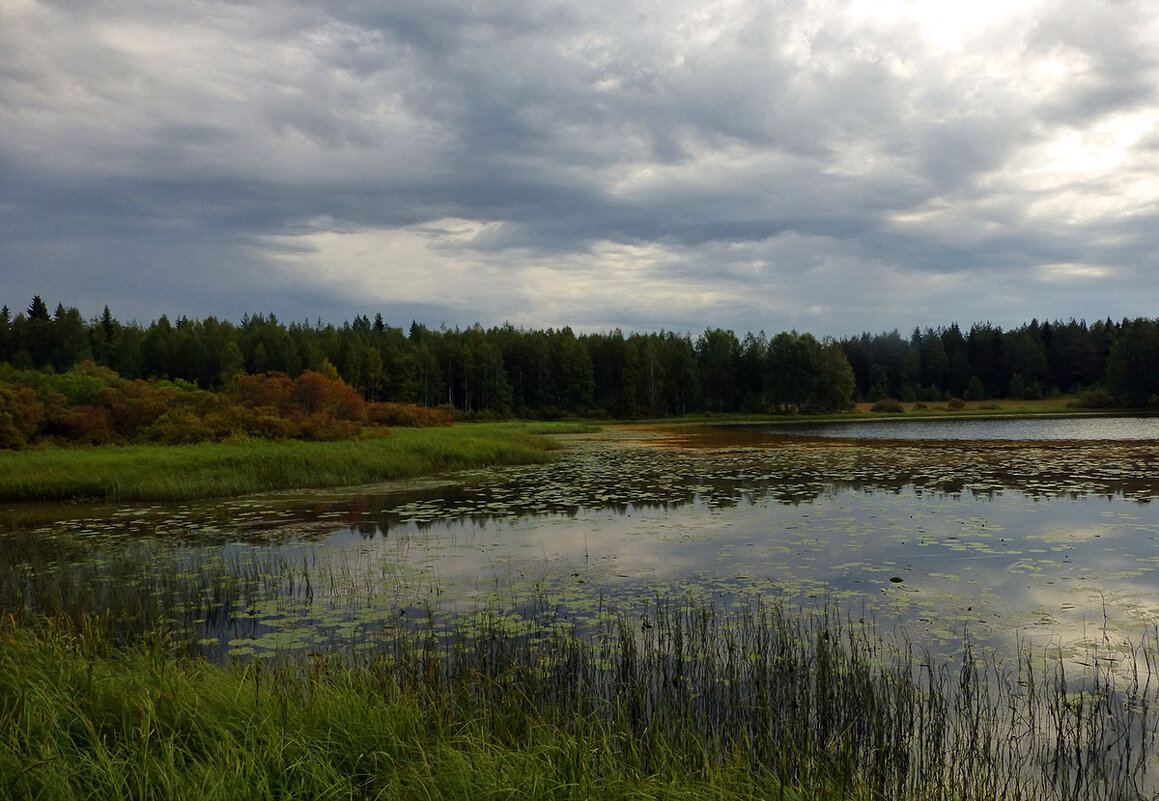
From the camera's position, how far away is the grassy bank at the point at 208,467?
2095cm

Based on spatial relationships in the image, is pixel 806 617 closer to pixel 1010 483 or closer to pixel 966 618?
pixel 966 618

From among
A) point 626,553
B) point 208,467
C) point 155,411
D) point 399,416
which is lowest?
point 626,553

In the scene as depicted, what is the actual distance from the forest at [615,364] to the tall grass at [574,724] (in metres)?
72.1

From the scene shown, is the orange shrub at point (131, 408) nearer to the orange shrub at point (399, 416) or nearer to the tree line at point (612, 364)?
the orange shrub at point (399, 416)

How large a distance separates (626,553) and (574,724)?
679 cm

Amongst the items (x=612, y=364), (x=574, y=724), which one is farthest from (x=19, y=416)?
(x=612, y=364)

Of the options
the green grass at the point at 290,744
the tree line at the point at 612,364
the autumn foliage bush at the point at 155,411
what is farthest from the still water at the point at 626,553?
the tree line at the point at 612,364

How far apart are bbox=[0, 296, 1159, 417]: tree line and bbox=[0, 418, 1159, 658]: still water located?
5981cm

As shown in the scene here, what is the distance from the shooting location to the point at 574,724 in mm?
5402

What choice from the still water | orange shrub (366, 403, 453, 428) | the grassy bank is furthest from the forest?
the still water

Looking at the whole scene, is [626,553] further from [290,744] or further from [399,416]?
[399,416]

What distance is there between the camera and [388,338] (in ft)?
344

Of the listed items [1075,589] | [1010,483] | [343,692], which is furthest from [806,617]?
[1010,483]

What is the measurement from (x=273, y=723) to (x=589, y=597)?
5.20 metres
